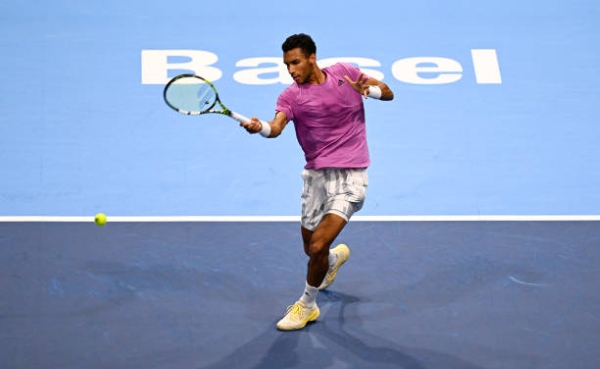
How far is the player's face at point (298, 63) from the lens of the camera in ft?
21.6

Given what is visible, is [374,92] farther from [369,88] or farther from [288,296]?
[288,296]

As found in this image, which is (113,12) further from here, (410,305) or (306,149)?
(410,305)

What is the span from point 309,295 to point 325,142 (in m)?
1.18

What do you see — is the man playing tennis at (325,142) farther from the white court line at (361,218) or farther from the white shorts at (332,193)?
the white court line at (361,218)

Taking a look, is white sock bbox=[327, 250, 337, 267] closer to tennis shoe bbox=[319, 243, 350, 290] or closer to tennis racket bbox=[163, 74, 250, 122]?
tennis shoe bbox=[319, 243, 350, 290]

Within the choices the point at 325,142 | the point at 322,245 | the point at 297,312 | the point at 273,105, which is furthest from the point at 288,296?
the point at 273,105

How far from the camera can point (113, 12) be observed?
11641 millimetres

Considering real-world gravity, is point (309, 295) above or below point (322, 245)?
below

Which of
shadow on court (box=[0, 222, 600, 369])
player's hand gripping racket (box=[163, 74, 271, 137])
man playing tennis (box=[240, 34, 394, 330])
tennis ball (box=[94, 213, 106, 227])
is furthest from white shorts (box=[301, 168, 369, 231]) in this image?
tennis ball (box=[94, 213, 106, 227])

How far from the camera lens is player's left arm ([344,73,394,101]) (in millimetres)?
6602

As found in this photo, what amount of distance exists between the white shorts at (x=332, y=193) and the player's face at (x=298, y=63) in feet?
2.50

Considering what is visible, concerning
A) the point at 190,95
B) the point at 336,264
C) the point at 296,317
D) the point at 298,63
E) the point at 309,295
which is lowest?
the point at 296,317

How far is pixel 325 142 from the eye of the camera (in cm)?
685

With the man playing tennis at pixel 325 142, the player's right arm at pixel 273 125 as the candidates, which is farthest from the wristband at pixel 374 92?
the player's right arm at pixel 273 125
